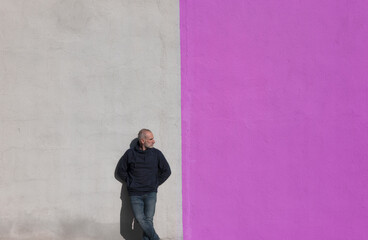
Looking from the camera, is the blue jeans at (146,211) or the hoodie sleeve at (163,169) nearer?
the blue jeans at (146,211)

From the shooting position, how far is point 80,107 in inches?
295

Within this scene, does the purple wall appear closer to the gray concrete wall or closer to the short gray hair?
the gray concrete wall

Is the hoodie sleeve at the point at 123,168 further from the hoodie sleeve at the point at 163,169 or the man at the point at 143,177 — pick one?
the hoodie sleeve at the point at 163,169

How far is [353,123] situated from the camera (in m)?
8.05

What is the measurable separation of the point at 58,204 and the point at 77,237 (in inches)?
18.9

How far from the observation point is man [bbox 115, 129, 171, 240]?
23.9ft

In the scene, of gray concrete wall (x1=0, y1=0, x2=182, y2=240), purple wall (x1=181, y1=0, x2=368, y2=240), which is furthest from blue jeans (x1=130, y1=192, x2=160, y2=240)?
purple wall (x1=181, y1=0, x2=368, y2=240)

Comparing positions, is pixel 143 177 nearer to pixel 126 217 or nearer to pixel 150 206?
pixel 150 206

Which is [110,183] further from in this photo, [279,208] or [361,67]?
[361,67]

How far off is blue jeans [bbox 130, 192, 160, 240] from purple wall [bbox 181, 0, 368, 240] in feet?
2.01

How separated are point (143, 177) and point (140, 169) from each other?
0.11m

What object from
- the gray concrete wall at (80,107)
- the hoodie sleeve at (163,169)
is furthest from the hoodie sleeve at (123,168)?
the hoodie sleeve at (163,169)

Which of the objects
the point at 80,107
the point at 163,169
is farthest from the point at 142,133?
the point at 80,107

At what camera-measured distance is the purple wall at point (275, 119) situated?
7848 mm
